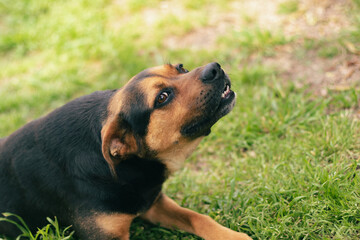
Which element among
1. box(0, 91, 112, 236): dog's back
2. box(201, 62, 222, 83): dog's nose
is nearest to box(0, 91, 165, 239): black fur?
box(0, 91, 112, 236): dog's back

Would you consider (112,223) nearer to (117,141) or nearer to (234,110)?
(117,141)

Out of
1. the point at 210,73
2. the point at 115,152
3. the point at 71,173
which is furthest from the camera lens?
the point at 71,173

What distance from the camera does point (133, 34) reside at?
26.2ft

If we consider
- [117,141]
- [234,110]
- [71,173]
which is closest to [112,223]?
[71,173]

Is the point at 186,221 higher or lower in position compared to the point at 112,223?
lower

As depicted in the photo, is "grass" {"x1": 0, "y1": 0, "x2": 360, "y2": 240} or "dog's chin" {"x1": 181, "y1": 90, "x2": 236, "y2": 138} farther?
"grass" {"x1": 0, "y1": 0, "x2": 360, "y2": 240}

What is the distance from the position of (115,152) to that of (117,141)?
13 cm

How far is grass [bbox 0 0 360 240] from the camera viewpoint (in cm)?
382

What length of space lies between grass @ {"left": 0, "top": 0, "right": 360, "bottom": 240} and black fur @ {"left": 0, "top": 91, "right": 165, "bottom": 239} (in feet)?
1.16

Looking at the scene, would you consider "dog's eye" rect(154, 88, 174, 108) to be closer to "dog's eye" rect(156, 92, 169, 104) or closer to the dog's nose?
"dog's eye" rect(156, 92, 169, 104)

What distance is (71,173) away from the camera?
3.75 metres

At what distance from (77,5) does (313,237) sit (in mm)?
7609

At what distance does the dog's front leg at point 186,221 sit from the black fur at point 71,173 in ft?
1.01

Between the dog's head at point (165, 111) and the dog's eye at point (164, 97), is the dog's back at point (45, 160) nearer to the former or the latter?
the dog's head at point (165, 111)
